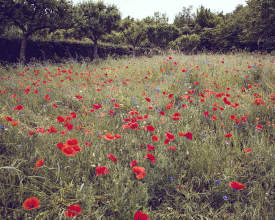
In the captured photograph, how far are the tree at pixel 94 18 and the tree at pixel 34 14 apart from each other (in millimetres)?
1122

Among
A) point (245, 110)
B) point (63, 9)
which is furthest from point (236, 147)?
point (63, 9)

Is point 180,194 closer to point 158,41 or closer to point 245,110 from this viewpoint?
point 245,110

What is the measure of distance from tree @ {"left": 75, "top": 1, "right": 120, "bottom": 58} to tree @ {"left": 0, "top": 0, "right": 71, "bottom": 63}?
3.68 feet

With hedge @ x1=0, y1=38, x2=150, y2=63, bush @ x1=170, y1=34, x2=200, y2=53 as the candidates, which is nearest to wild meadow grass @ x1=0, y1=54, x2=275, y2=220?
hedge @ x1=0, y1=38, x2=150, y2=63

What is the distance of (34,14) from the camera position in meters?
10.7

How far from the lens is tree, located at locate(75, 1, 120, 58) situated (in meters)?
13.0

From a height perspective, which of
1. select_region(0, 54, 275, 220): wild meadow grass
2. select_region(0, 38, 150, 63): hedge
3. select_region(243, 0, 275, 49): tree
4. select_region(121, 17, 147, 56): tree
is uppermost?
select_region(243, 0, 275, 49): tree

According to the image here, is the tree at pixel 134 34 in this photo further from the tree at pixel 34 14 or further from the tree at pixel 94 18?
the tree at pixel 34 14

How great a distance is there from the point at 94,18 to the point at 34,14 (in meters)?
4.01

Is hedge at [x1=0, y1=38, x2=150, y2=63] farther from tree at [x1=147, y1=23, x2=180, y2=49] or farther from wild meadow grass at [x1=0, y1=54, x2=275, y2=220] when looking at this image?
tree at [x1=147, y1=23, x2=180, y2=49]

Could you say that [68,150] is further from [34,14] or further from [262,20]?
[262,20]

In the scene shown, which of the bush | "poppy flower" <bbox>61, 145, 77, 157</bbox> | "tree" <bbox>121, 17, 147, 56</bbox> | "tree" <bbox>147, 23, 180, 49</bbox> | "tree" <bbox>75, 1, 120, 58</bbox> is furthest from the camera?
the bush

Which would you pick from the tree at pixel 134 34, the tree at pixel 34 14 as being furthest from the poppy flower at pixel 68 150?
the tree at pixel 134 34

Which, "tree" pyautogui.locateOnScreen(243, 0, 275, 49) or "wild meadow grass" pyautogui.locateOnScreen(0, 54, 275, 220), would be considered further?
"tree" pyautogui.locateOnScreen(243, 0, 275, 49)
